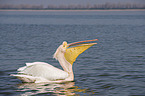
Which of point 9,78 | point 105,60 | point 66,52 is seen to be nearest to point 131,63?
point 105,60

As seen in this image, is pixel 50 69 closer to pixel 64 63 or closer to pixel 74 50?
pixel 64 63

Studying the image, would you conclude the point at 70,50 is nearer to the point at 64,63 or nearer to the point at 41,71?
the point at 64,63

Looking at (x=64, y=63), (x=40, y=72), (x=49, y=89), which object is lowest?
(x=49, y=89)

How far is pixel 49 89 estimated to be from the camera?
10461 mm

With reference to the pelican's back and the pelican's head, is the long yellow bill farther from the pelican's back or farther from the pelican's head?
the pelican's back

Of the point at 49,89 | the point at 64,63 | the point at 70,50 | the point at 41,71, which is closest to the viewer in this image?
the point at 49,89

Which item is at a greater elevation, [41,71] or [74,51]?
[74,51]

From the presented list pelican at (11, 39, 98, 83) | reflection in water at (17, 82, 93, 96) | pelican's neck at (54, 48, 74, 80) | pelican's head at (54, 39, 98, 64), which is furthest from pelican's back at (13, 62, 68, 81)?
pelican's head at (54, 39, 98, 64)

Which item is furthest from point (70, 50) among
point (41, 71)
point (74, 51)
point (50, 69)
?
point (41, 71)

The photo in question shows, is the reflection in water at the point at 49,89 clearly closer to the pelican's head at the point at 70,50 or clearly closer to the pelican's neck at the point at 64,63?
the pelican's neck at the point at 64,63

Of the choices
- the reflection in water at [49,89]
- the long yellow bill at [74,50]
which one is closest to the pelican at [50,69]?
the long yellow bill at [74,50]

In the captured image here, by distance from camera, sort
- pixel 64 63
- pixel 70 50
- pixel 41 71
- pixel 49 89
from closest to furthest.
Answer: pixel 49 89, pixel 41 71, pixel 70 50, pixel 64 63

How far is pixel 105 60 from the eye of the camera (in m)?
16.4

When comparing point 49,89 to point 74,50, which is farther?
point 74,50
